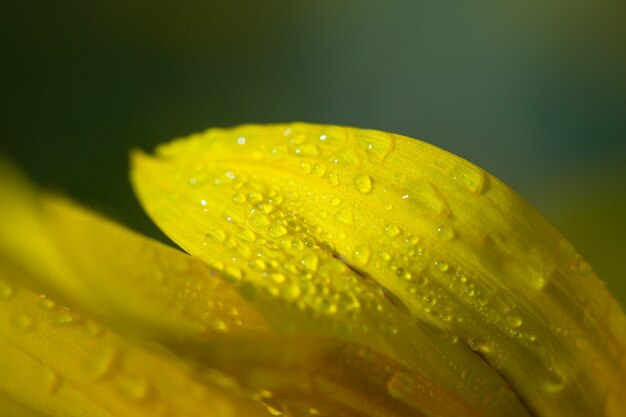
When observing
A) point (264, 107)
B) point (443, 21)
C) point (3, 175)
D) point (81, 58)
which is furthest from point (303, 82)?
point (3, 175)

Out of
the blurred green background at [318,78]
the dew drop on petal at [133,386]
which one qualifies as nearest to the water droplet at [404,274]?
the dew drop on petal at [133,386]

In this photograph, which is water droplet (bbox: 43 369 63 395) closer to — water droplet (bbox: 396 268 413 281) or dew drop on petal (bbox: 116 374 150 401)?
dew drop on petal (bbox: 116 374 150 401)

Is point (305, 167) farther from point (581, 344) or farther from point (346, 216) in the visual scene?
point (581, 344)

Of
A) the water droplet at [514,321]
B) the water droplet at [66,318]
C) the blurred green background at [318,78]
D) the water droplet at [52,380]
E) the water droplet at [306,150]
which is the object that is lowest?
the water droplet at [52,380]

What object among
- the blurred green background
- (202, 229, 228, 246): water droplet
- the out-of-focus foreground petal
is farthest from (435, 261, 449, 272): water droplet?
the blurred green background

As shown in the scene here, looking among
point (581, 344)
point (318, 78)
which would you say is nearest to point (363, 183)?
point (581, 344)

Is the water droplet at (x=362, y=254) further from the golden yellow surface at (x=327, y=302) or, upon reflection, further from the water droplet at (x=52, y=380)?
the water droplet at (x=52, y=380)

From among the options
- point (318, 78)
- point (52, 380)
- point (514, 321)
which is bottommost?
point (52, 380)
